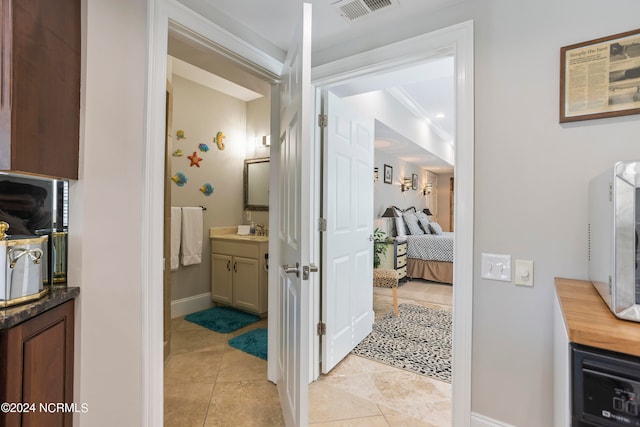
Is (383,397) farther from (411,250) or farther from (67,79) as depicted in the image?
(411,250)

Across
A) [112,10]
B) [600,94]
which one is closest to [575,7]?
[600,94]

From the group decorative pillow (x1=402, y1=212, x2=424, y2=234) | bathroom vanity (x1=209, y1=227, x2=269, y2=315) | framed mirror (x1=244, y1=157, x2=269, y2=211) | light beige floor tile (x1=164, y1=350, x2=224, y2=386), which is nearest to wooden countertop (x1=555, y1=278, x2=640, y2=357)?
light beige floor tile (x1=164, y1=350, x2=224, y2=386)

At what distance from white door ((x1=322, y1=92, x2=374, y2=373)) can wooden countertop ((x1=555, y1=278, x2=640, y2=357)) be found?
146 centimetres

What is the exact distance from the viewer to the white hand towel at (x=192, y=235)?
336cm

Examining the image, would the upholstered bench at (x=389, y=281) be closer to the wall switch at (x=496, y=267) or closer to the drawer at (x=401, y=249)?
the drawer at (x=401, y=249)

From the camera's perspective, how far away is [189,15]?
1458 mm

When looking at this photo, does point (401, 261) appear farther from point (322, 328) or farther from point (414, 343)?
point (322, 328)

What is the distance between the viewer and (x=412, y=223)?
19.5 feet

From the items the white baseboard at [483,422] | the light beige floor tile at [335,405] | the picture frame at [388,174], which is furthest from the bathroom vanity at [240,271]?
the picture frame at [388,174]


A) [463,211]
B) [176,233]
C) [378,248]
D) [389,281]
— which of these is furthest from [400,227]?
[463,211]

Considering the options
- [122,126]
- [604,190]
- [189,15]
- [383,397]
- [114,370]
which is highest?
[189,15]

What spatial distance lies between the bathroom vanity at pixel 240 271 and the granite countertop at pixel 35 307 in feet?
7.19

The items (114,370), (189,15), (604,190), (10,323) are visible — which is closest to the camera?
(10,323)

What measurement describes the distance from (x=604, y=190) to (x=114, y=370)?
1.91 meters
